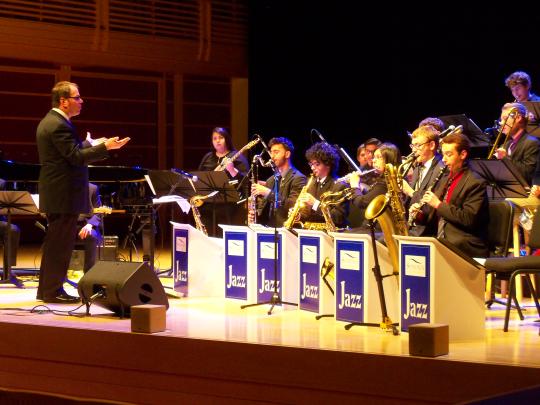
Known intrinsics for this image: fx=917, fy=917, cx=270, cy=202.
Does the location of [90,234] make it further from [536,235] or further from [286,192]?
[536,235]

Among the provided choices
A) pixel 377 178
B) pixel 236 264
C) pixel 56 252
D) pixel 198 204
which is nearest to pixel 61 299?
pixel 56 252

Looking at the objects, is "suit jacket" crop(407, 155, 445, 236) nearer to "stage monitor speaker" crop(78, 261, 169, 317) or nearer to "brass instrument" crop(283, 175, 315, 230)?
"brass instrument" crop(283, 175, 315, 230)

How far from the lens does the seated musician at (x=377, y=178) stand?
612cm

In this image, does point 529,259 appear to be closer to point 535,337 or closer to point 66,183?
point 535,337

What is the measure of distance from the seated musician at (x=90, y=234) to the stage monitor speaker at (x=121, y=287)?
71.7 inches

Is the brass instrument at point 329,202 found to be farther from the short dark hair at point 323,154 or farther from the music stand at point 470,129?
the music stand at point 470,129

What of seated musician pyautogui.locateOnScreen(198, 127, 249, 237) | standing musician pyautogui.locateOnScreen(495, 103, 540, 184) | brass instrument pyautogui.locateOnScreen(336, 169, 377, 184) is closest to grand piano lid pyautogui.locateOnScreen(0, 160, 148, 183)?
seated musician pyautogui.locateOnScreen(198, 127, 249, 237)

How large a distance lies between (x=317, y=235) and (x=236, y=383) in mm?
1349

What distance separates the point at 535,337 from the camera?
5.00 metres

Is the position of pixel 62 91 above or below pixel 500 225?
above

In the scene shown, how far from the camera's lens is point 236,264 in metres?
6.53

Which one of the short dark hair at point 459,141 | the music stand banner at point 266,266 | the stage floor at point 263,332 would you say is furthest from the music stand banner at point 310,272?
the short dark hair at point 459,141

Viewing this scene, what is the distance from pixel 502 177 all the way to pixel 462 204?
0.79 m

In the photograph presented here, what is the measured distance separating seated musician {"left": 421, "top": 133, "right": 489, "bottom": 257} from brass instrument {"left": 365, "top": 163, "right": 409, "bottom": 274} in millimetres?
199
